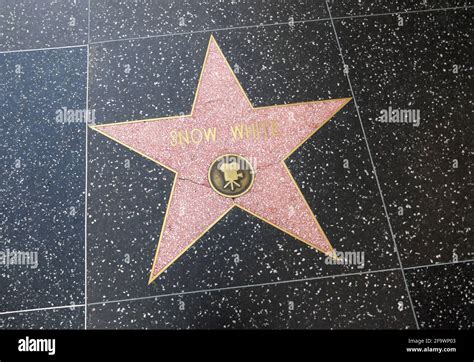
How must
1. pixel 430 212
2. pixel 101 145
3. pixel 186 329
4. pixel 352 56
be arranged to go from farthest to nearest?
pixel 352 56 < pixel 101 145 < pixel 430 212 < pixel 186 329

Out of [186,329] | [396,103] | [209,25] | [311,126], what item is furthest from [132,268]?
[396,103]

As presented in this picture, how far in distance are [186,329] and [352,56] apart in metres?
1.13

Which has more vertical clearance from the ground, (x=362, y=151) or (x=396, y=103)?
(x=396, y=103)

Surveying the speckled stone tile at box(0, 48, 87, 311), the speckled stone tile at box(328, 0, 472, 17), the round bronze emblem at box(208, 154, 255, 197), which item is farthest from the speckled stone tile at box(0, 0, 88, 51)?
the speckled stone tile at box(328, 0, 472, 17)

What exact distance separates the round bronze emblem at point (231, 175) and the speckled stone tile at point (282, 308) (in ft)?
1.06

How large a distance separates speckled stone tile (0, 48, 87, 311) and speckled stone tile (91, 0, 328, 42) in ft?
0.57

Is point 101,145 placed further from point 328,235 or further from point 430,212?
point 430,212

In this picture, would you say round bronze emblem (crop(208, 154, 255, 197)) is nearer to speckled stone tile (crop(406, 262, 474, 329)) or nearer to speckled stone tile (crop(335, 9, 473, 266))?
speckled stone tile (crop(335, 9, 473, 266))

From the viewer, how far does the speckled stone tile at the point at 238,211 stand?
5.02ft

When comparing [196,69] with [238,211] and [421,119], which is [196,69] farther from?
[421,119]

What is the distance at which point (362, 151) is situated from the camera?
166cm

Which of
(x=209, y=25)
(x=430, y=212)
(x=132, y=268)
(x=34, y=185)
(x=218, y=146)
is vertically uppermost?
(x=209, y=25)

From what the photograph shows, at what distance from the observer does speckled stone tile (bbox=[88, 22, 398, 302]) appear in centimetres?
153
